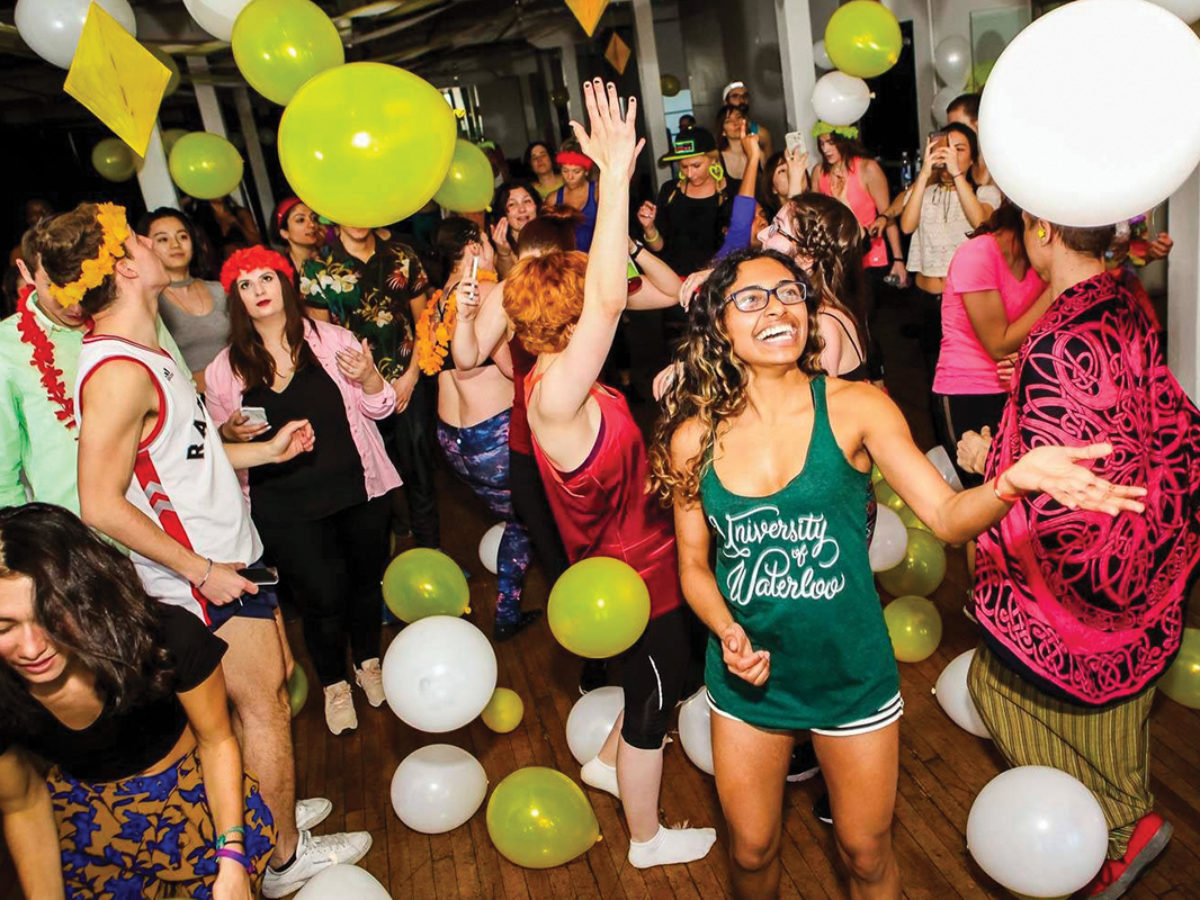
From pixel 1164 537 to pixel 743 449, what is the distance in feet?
2.74

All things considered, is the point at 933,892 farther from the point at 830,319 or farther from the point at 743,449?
the point at 830,319

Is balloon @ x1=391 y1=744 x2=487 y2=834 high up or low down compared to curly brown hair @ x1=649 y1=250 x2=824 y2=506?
down

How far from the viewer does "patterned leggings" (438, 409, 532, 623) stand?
10.2 ft

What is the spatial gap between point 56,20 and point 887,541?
11.8 ft

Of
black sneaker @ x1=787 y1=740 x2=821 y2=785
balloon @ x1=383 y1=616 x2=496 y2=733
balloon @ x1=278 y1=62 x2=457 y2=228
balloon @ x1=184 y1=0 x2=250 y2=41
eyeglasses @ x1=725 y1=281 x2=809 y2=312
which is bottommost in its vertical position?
black sneaker @ x1=787 y1=740 x2=821 y2=785

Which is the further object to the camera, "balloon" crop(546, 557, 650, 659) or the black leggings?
the black leggings

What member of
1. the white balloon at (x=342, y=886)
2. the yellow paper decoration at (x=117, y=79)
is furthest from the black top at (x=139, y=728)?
the yellow paper decoration at (x=117, y=79)

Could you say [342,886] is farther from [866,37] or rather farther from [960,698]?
[866,37]

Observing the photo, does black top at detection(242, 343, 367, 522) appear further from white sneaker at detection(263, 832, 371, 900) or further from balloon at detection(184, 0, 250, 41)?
balloon at detection(184, 0, 250, 41)

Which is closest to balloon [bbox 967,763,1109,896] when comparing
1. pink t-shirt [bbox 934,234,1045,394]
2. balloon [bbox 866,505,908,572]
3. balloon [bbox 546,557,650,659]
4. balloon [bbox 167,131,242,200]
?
balloon [bbox 546,557,650,659]

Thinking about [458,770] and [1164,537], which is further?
[458,770]

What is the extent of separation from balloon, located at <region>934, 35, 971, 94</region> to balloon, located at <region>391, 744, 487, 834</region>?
5694 millimetres

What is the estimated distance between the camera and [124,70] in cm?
263

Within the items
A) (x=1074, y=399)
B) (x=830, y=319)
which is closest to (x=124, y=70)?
(x=830, y=319)
